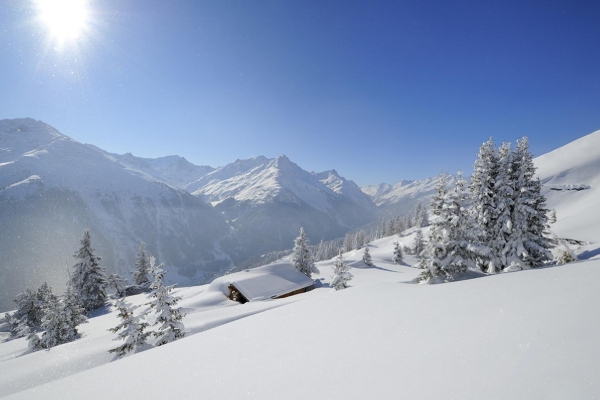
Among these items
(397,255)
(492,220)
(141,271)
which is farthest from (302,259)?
(397,255)

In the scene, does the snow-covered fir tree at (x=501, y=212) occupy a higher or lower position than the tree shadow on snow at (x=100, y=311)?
higher

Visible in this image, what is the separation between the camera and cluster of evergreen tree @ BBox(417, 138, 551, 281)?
15.4 metres

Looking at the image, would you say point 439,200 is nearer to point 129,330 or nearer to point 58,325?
point 129,330

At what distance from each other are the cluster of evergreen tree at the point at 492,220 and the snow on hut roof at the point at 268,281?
19.1m

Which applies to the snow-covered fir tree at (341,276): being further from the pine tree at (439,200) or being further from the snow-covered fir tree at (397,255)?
the snow-covered fir tree at (397,255)

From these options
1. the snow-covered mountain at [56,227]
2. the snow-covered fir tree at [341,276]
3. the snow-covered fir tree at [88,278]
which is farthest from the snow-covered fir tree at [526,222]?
the snow-covered mountain at [56,227]

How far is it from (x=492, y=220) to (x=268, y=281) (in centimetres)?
2574

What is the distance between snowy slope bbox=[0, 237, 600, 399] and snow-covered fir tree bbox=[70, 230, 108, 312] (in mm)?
37078

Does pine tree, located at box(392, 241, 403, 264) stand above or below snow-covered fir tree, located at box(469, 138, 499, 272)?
below

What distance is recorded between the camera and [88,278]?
3228 cm

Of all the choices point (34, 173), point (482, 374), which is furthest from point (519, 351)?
point (34, 173)

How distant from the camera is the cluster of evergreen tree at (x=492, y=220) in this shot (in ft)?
50.5

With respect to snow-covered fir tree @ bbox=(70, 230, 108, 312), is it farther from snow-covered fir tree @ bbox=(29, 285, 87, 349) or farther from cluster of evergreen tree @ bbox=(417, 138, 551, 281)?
cluster of evergreen tree @ bbox=(417, 138, 551, 281)

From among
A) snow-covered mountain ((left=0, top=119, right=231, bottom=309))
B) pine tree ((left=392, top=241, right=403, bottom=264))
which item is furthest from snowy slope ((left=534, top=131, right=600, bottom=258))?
snow-covered mountain ((left=0, top=119, right=231, bottom=309))
